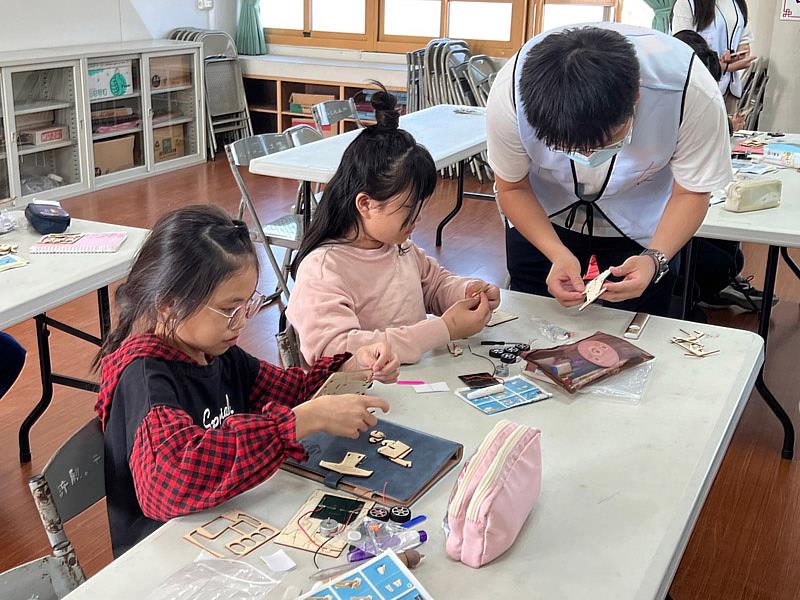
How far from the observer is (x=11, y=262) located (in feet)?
7.39

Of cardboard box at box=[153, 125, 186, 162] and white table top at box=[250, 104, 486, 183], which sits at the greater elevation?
white table top at box=[250, 104, 486, 183]

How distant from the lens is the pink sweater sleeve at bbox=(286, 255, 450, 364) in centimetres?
167

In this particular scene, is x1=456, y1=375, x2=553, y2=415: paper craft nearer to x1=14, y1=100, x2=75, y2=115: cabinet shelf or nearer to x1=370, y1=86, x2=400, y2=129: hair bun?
x1=370, y1=86, x2=400, y2=129: hair bun

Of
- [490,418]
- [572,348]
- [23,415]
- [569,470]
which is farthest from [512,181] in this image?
[23,415]

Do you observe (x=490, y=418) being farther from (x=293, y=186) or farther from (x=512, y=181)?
(x=293, y=186)

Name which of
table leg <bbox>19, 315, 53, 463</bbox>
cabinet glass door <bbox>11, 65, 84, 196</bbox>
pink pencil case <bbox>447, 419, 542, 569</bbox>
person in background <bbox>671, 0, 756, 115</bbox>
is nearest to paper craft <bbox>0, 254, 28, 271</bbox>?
table leg <bbox>19, 315, 53, 463</bbox>

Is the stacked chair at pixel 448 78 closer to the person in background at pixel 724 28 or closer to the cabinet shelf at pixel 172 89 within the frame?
the cabinet shelf at pixel 172 89

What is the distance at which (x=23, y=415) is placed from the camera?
2.88 metres

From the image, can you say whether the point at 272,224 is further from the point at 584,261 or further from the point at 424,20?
the point at 424,20

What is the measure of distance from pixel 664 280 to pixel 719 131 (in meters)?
0.43

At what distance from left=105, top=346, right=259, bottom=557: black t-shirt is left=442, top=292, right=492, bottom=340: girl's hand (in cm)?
46

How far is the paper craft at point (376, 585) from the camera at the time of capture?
3.31ft

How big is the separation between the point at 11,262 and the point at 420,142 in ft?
6.49

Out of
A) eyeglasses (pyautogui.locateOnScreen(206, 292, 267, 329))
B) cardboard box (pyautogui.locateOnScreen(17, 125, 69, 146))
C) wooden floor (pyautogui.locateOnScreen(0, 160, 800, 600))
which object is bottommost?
wooden floor (pyautogui.locateOnScreen(0, 160, 800, 600))
